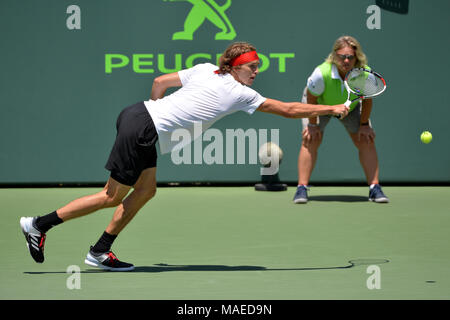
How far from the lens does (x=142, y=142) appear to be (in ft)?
15.6

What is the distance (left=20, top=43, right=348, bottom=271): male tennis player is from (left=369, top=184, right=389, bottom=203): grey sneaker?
308cm

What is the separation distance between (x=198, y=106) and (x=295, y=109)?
56cm

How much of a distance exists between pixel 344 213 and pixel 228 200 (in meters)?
1.38

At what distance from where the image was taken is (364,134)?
7.93m

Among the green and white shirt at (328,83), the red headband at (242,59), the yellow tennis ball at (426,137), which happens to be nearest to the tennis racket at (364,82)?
the green and white shirt at (328,83)

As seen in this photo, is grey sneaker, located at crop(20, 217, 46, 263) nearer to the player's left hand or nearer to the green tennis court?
the green tennis court

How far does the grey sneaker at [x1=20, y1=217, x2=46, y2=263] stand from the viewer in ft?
15.5

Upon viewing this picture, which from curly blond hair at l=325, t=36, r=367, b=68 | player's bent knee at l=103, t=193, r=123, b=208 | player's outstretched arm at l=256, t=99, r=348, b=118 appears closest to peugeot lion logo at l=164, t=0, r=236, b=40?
curly blond hair at l=325, t=36, r=367, b=68

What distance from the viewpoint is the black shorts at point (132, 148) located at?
15.5ft

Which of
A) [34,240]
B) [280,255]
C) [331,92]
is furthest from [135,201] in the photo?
[331,92]

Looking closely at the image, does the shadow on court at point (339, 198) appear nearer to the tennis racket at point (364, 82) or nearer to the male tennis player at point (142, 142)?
the tennis racket at point (364, 82)

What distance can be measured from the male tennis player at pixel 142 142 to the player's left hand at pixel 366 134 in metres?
3.09

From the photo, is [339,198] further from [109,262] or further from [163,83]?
[109,262]

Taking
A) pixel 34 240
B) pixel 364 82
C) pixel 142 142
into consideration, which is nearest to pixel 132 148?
pixel 142 142
